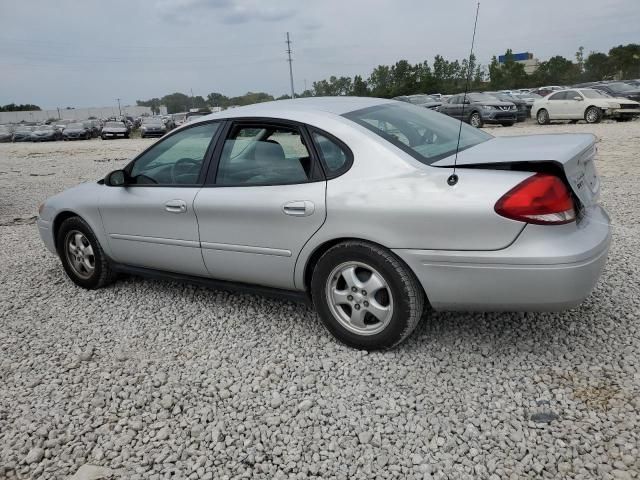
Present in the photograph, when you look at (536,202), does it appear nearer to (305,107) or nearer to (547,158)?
(547,158)

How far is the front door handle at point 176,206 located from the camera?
376 cm

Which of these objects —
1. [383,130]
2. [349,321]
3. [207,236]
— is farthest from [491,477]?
[207,236]

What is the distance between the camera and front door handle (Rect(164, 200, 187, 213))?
12.3ft

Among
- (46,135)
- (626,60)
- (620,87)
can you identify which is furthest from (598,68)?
(46,135)

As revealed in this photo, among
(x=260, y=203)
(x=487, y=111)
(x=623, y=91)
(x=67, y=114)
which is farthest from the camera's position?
(x=67, y=114)

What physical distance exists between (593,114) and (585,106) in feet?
1.39

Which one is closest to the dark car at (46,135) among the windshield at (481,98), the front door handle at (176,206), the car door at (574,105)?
the windshield at (481,98)

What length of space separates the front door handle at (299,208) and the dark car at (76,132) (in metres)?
36.5

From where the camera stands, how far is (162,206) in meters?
3.88

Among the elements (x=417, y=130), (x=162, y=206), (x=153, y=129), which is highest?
(x=417, y=130)

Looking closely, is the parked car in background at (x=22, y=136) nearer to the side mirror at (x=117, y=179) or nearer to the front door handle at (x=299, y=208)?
the side mirror at (x=117, y=179)

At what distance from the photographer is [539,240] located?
2633mm

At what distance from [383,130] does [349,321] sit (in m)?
1.18

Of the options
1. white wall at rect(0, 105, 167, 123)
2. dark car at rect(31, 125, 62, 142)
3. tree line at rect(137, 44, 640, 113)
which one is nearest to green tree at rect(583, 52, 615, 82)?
tree line at rect(137, 44, 640, 113)
